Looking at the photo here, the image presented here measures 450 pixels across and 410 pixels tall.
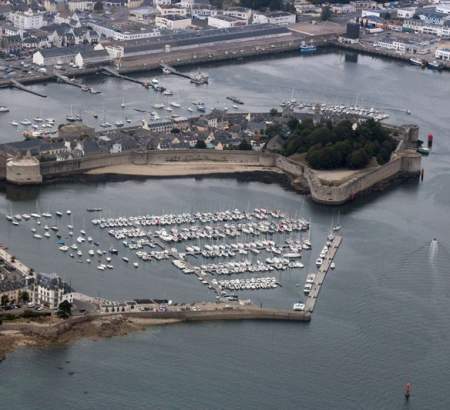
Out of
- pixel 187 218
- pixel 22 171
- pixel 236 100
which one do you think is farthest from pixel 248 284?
pixel 236 100

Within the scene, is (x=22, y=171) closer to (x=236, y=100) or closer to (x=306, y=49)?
(x=236, y=100)

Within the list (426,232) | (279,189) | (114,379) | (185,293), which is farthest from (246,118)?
(114,379)

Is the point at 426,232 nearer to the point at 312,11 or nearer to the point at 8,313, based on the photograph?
the point at 8,313

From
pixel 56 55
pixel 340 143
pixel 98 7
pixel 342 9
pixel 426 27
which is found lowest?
pixel 342 9

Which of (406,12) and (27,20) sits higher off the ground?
(27,20)

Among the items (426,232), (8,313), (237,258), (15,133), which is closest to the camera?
(8,313)

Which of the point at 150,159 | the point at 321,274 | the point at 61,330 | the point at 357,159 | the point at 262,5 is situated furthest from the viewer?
the point at 262,5

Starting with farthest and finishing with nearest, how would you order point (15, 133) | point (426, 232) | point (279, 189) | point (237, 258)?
point (15, 133) < point (279, 189) < point (426, 232) < point (237, 258)
